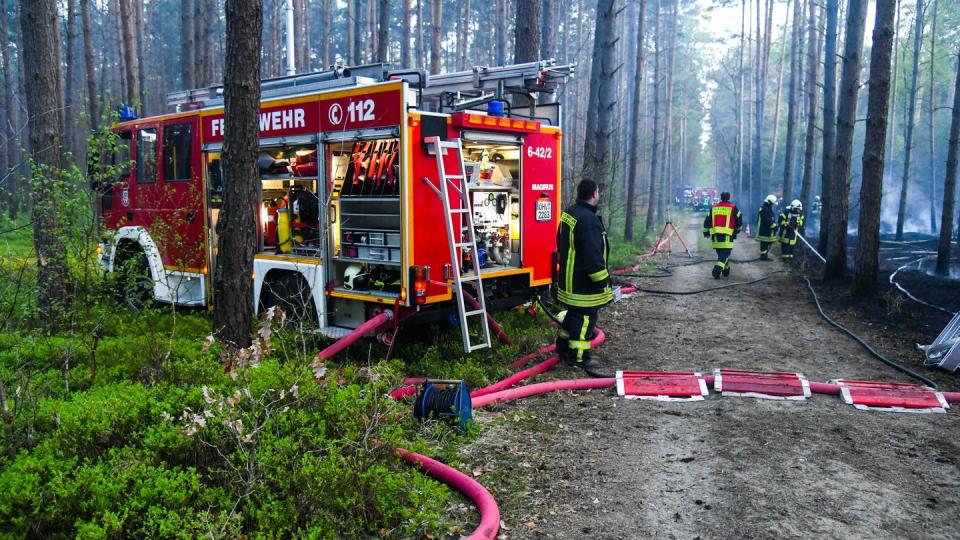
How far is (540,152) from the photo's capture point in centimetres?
802

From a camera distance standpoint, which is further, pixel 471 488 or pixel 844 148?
pixel 844 148

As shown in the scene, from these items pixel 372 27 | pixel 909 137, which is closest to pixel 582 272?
pixel 909 137

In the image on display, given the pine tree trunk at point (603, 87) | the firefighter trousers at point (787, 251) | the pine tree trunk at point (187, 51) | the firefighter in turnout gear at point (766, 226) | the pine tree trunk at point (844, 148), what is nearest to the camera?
Answer: the pine tree trunk at point (844, 148)

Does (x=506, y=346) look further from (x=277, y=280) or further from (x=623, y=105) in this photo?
(x=623, y=105)

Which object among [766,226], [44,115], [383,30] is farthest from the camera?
[383,30]

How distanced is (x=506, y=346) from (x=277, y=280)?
2.76 metres

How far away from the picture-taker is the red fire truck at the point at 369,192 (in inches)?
261

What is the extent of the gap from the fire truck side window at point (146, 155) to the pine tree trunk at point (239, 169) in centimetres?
349

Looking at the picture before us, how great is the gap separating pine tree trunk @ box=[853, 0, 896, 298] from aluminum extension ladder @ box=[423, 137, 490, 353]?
22.7 ft

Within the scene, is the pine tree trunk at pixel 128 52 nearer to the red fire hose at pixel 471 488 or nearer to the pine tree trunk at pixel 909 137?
the red fire hose at pixel 471 488

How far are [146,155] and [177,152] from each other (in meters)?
0.64

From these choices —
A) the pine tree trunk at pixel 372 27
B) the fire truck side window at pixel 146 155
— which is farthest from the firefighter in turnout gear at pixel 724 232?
the pine tree trunk at pixel 372 27

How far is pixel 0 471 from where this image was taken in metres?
3.63

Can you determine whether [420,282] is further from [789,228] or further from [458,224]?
[789,228]
